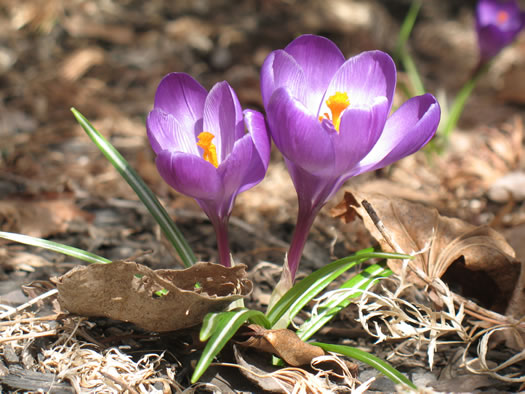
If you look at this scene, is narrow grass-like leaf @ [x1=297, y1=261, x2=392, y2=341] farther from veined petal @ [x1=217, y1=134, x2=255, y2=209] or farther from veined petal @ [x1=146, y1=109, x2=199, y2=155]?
veined petal @ [x1=146, y1=109, x2=199, y2=155]

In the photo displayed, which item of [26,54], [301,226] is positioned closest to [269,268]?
[301,226]

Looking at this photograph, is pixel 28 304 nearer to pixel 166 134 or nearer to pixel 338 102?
pixel 166 134

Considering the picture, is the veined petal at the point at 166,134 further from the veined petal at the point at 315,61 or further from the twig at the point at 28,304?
the twig at the point at 28,304

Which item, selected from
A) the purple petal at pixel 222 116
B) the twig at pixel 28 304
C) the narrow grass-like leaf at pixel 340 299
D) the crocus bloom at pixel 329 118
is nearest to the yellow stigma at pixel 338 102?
the crocus bloom at pixel 329 118

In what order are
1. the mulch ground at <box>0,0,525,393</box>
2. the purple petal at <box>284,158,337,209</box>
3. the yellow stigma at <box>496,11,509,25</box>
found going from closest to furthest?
the purple petal at <box>284,158,337,209</box>
the mulch ground at <box>0,0,525,393</box>
the yellow stigma at <box>496,11,509,25</box>

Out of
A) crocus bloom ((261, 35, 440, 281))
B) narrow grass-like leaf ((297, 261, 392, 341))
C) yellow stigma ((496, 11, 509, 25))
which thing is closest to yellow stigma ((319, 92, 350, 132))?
crocus bloom ((261, 35, 440, 281))

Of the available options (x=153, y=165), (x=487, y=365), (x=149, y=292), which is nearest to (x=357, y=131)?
(x=149, y=292)
